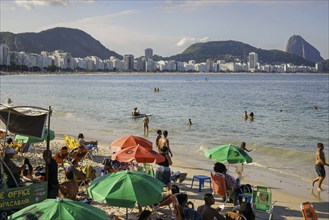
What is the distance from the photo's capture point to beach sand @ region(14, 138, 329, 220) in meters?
8.81

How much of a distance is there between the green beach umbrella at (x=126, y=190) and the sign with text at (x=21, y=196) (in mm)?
833

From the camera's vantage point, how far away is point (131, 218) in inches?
320

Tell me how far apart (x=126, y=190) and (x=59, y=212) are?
161 centimetres

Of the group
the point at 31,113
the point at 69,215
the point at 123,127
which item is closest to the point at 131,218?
the point at 31,113

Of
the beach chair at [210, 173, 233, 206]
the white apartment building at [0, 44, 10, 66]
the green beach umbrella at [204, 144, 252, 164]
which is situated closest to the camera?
the beach chair at [210, 173, 233, 206]

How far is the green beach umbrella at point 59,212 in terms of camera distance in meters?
4.51

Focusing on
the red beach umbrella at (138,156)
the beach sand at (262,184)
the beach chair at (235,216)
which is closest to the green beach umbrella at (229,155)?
the beach sand at (262,184)

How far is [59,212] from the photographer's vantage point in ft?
14.9

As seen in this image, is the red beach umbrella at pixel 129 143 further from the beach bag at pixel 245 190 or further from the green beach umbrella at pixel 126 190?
the green beach umbrella at pixel 126 190

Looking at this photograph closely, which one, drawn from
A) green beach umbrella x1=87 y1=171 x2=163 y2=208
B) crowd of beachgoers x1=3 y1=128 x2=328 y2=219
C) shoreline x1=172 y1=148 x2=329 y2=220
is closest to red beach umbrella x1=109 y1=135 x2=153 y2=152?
crowd of beachgoers x1=3 y1=128 x2=328 y2=219

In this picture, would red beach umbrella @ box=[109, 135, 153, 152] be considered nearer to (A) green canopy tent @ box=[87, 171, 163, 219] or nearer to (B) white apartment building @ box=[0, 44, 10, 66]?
(A) green canopy tent @ box=[87, 171, 163, 219]

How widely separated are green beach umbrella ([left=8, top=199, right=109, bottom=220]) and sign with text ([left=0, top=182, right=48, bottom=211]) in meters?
1.45

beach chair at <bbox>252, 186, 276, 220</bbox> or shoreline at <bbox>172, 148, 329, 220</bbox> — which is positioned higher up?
beach chair at <bbox>252, 186, 276, 220</bbox>

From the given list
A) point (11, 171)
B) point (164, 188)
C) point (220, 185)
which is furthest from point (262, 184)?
point (11, 171)
